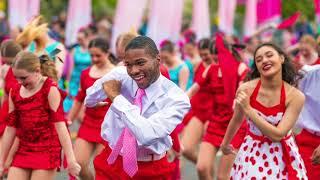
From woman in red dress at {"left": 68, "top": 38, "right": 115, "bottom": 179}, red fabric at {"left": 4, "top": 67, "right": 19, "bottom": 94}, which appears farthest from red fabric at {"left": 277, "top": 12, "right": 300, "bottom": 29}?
red fabric at {"left": 4, "top": 67, "right": 19, "bottom": 94}

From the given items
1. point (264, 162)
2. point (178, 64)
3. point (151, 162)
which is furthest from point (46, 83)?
point (178, 64)

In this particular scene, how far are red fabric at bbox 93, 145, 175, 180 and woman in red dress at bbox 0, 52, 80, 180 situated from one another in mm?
972

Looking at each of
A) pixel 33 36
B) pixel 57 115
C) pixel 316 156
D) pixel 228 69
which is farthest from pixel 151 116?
pixel 33 36

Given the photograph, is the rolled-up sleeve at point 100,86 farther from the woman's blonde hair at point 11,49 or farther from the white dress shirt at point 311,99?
the woman's blonde hair at point 11,49

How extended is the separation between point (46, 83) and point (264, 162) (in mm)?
2029

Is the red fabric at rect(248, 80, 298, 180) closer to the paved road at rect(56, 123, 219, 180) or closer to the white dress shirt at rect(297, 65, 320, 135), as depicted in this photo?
the white dress shirt at rect(297, 65, 320, 135)

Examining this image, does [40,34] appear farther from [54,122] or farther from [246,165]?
[246,165]

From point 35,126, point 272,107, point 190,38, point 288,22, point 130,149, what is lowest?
point 190,38

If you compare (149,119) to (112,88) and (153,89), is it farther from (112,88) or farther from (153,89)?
(112,88)

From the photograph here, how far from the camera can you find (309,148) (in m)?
7.82

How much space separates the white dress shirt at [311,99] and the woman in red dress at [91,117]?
2.51 m

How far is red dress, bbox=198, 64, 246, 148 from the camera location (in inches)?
398

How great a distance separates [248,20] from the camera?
939 inches

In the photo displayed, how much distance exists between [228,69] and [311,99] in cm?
213
